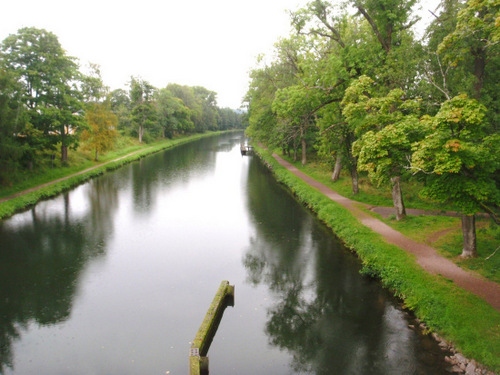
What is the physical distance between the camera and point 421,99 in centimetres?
1238

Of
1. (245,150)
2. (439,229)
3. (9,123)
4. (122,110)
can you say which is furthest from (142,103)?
(439,229)

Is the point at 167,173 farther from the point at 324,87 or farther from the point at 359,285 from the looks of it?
the point at 359,285

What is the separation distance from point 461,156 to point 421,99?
13.9 ft

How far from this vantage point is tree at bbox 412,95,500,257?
8.66 m

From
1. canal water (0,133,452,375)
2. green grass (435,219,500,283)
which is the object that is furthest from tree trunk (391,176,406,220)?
canal water (0,133,452,375)

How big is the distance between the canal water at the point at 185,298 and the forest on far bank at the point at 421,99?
13.6 ft

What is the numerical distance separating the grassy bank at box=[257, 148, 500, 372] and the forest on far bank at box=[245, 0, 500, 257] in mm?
2344

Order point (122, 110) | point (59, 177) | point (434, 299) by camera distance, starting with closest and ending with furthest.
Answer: point (434, 299)
point (59, 177)
point (122, 110)

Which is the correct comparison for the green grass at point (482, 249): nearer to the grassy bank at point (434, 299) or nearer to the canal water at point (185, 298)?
the grassy bank at point (434, 299)

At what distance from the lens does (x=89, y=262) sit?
1323 centimetres

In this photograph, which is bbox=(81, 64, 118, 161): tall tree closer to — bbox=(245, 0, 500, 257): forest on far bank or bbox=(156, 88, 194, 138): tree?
bbox=(245, 0, 500, 257): forest on far bank

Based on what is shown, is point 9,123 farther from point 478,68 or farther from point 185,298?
point 478,68

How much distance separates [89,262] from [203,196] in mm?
12047

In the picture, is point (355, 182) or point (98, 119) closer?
point (355, 182)
